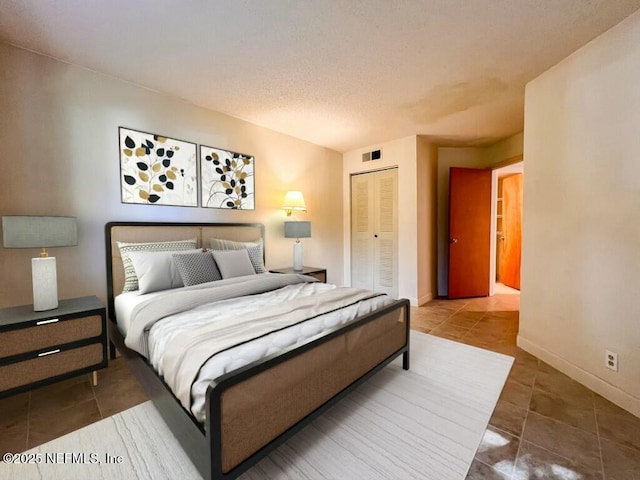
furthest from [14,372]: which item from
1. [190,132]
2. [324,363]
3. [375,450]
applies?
[190,132]

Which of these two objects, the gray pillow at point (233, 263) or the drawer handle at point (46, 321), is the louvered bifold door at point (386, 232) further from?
the drawer handle at point (46, 321)

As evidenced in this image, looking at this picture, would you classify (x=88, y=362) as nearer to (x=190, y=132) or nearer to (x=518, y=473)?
(x=190, y=132)

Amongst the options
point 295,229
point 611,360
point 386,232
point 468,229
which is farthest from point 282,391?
point 468,229

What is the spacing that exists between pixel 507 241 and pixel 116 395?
650 cm

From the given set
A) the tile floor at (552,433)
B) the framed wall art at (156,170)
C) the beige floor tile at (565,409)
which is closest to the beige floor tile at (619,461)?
the tile floor at (552,433)

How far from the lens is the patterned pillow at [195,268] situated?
94.3 inches

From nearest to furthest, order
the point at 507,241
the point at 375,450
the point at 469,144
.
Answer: the point at 375,450 < the point at 469,144 < the point at 507,241

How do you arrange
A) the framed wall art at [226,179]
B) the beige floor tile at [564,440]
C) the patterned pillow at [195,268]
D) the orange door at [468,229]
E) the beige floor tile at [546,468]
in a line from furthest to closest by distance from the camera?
the orange door at [468,229], the framed wall art at [226,179], the patterned pillow at [195,268], the beige floor tile at [564,440], the beige floor tile at [546,468]

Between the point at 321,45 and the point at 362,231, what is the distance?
3.14 metres

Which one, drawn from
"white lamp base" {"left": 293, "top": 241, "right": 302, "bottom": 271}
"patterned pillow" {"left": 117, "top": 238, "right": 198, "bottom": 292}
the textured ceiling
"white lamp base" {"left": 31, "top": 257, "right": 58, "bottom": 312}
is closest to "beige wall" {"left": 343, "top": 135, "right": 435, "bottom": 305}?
the textured ceiling

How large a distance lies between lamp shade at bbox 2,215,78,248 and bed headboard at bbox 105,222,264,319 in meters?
0.46

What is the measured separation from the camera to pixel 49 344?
1806 millimetres

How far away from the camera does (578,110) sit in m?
2.17

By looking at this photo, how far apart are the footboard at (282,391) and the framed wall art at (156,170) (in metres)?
2.30
